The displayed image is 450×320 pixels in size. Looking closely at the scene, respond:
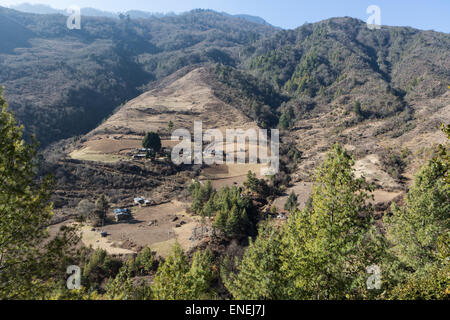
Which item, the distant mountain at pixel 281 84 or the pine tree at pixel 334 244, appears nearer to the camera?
the pine tree at pixel 334 244

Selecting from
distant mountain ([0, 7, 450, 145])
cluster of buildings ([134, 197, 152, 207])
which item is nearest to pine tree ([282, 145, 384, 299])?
cluster of buildings ([134, 197, 152, 207])

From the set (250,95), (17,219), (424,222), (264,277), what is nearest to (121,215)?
(17,219)

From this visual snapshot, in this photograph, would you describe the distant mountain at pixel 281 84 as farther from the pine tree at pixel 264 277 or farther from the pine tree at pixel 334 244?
the pine tree at pixel 264 277

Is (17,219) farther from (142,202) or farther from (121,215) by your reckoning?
(142,202)

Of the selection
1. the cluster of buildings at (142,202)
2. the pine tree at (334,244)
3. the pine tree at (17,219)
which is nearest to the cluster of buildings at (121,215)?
the cluster of buildings at (142,202)

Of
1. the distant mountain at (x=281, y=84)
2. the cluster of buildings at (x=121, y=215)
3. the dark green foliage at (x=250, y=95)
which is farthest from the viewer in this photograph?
the dark green foliage at (x=250, y=95)

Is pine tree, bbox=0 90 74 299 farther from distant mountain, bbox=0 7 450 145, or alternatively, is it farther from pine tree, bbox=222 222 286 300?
distant mountain, bbox=0 7 450 145

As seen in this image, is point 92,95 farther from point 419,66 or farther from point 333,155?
point 419,66

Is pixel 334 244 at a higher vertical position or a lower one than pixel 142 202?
higher

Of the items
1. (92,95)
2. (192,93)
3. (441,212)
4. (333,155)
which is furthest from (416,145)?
(92,95)

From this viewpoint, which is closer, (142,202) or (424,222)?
(424,222)

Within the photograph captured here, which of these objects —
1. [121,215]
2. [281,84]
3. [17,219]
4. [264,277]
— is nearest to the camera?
[17,219]
